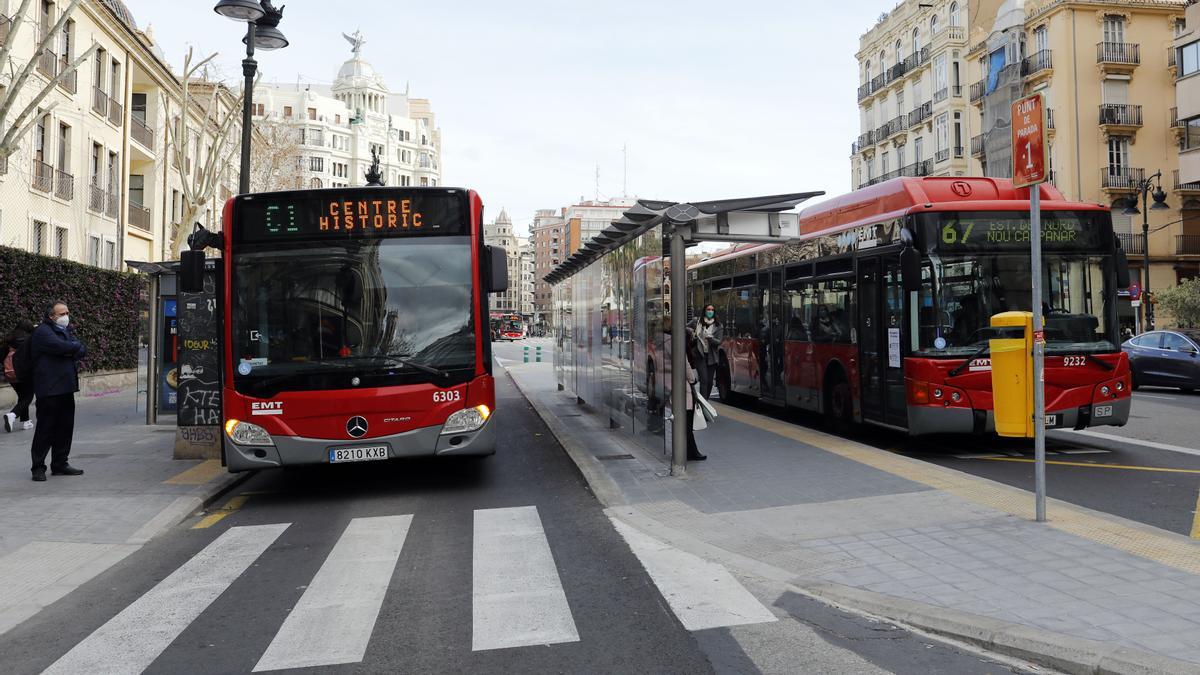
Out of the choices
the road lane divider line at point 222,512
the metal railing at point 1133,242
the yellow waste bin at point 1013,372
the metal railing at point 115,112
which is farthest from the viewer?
the metal railing at point 1133,242

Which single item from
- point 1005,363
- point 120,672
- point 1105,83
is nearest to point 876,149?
point 1105,83

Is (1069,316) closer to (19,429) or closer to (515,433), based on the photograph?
(515,433)

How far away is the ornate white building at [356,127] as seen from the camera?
349ft

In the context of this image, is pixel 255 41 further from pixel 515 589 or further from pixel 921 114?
Answer: pixel 921 114

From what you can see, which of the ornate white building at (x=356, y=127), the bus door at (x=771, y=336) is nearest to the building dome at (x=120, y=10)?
the bus door at (x=771, y=336)

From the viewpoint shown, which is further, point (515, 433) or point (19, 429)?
point (19, 429)

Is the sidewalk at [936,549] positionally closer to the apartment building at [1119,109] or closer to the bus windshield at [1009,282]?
the bus windshield at [1009,282]

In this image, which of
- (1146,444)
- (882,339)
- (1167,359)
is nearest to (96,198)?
(882,339)

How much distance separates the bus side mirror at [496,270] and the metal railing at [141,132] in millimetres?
27820

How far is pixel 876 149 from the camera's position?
60094 mm

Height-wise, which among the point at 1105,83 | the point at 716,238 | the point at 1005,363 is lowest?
the point at 1005,363

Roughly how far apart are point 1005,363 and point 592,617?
400 centimetres

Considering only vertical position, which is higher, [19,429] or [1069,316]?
[1069,316]

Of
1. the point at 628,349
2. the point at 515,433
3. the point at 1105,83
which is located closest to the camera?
the point at 628,349
